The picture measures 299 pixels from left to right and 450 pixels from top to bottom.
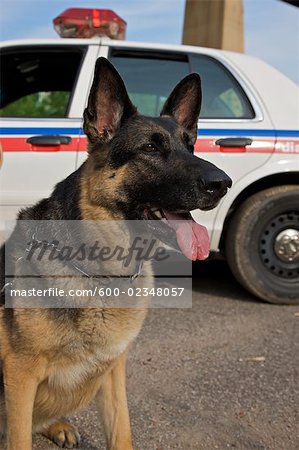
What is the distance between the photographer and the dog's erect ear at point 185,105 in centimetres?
290

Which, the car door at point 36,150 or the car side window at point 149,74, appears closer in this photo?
the car door at point 36,150

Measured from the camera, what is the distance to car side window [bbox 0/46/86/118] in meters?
4.70

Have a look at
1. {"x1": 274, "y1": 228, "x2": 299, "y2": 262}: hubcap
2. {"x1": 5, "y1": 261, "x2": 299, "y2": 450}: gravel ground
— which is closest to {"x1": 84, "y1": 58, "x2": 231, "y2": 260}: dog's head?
{"x1": 5, "y1": 261, "x2": 299, "y2": 450}: gravel ground

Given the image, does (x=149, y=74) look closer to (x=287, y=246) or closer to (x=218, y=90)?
(x=218, y=90)

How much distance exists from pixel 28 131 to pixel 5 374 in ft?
8.41

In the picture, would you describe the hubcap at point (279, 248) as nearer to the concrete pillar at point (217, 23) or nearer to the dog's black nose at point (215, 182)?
the dog's black nose at point (215, 182)

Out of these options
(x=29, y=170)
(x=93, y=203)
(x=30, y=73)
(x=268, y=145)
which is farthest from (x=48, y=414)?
(x=30, y=73)

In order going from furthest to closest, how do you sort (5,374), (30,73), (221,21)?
(221,21) < (30,73) < (5,374)

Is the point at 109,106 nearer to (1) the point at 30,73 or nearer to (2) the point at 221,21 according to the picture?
(1) the point at 30,73

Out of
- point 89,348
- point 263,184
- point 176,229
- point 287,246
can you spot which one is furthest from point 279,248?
point 89,348

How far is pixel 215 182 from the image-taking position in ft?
7.73

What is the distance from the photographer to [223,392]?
123 inches

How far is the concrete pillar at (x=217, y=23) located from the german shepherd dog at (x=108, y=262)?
7.59m

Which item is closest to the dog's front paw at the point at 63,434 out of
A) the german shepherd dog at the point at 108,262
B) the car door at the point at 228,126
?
the german shepherd dog at the point at 108,262
